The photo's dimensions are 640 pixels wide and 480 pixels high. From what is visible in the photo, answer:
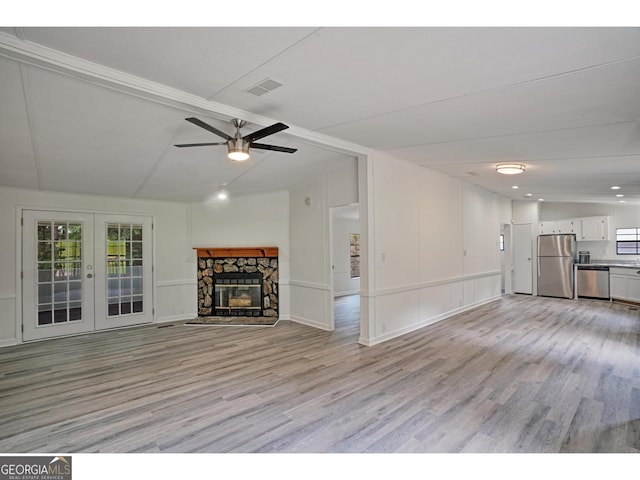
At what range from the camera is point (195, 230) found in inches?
266

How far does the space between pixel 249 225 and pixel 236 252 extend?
1.97ft

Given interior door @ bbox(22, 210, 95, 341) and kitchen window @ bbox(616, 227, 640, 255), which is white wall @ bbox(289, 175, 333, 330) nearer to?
interior door @ bbox(22, 210, 95, 341)

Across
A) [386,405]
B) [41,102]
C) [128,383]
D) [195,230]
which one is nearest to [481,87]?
[386,405]

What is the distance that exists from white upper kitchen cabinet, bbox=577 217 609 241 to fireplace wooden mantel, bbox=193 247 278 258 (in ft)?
25.5

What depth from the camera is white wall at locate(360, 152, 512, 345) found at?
4785 millimetres

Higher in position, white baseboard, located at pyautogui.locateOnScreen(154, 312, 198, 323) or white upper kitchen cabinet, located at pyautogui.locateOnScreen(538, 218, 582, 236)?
white upper kitchen cabinet, located at pyautogui.locateOnScreen(538, 218, 582, 236)

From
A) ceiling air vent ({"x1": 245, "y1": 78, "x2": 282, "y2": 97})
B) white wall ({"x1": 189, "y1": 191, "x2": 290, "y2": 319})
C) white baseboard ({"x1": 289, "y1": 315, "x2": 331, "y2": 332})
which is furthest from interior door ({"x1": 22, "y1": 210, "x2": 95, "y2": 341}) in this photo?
ceiling air vent ({"x1": 245, "y1": 78, "x2": 282, "y2": 97})

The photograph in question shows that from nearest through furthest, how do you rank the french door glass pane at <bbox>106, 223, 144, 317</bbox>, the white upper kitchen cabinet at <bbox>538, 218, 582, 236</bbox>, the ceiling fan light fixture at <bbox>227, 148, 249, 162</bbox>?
A: 1. the ceiling fan light fixture at <bbox>227, 148, 249, 162</bbox>
2. the french door glass pane at <bbox>106, 223, 144, 317</bbox>
3. the white upper kitchen cabinet at <bbox>538, 218, 582, 236</bbox>

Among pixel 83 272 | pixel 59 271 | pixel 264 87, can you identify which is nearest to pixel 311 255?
pixel 264 87

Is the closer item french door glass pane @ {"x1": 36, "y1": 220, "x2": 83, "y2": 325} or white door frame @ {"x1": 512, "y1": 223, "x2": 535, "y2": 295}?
french door glass pane @ {"x1": 36, "y1": 220, "x2": 83, "y2": 325}

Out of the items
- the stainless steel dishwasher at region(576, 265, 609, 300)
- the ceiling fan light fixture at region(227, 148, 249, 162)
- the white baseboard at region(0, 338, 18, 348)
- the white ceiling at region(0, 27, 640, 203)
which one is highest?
the white ceiling at region(0, 27, 640, 203)

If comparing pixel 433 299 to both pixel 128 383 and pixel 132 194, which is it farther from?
pixel 132 194

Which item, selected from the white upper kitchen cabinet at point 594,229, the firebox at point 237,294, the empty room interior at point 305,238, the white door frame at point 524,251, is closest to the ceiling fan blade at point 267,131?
the empty room interior at point 305,238

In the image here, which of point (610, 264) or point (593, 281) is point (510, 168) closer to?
point (593, 281)
